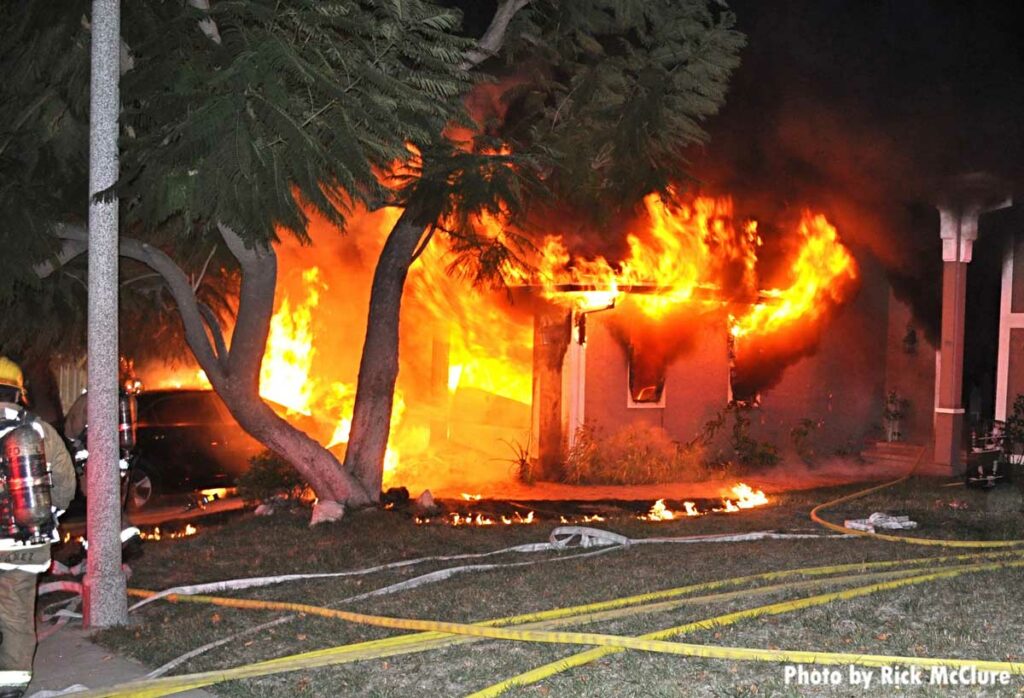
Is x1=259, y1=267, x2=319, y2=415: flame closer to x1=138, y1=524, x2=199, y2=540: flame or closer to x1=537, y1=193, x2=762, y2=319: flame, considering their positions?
x1=537, y1=193, x2=762, y2=319: flame

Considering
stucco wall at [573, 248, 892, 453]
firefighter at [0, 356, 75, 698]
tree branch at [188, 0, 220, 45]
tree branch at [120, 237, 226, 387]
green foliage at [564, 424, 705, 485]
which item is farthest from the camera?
stucco wall at [573, 248, 892, 453]

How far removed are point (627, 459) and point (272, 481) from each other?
4.98 m

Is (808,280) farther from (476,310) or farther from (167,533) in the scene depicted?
(167,533)

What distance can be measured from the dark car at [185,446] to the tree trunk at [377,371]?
200 cm

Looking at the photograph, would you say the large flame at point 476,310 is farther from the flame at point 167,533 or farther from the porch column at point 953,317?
the flame at point 167,533

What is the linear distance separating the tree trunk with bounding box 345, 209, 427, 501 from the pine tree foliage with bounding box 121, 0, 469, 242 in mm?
3202

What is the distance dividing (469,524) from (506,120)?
429 centimetres

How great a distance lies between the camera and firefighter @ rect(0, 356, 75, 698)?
189 inches

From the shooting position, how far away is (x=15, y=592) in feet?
16.0

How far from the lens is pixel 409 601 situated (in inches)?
250

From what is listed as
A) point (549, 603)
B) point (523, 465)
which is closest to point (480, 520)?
point (523, 465)

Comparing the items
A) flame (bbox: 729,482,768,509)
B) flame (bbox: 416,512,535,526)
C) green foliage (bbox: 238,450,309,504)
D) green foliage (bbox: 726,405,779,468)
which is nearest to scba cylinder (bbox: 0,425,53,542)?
flame (bbox: 416,512,535,526)

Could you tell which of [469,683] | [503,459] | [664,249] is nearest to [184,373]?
[503,459]

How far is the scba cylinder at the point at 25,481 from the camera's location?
4.68 metres
